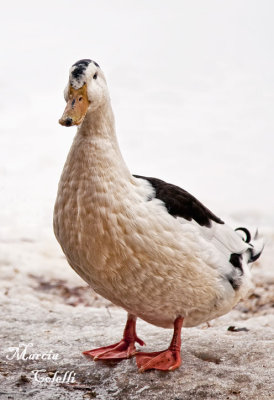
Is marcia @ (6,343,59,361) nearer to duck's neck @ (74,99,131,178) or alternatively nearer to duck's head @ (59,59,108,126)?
Answer: duck's neck @ (74,99,131,178)

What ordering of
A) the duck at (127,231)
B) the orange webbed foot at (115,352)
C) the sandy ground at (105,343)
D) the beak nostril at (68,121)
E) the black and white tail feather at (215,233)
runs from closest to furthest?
1. the beak nostril at (68,121)
2. the duck at (127,231)
3. the sandy ground at (105,343)
4. the black and white tail feather at (215,233)
5. the orange webbed foot at (115,352)

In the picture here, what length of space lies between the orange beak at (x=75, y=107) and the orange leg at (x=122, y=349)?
142cm

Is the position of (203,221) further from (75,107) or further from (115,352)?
(75,107)

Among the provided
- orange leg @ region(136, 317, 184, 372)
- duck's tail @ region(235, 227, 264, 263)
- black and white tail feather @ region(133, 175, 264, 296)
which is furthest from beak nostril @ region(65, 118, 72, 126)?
duck's tail @ region(235, 227, 264, 263)

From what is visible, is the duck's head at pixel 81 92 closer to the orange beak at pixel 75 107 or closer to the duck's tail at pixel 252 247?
the orange beak at pixel 75 107

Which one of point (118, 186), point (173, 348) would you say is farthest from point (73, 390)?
point (118, 186)

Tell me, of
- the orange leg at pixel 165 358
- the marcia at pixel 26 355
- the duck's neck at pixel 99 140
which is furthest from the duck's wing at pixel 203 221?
the marcia at pixel 26 355

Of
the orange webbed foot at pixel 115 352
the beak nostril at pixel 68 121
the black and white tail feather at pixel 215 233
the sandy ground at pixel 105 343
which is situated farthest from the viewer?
the orange webbed foot at pixel 115 352

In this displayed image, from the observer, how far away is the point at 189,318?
3459 millimetres

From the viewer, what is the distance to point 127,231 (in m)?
3.02

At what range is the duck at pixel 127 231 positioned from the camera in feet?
9.77

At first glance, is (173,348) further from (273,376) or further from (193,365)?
(273,376)

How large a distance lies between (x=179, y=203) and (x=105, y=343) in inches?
47.8

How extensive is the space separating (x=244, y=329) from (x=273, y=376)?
1077 millimetres
